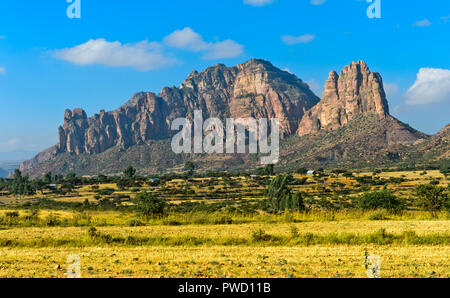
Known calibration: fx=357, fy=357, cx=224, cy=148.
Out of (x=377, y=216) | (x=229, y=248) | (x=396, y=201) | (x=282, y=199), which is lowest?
(x=282, y=199)

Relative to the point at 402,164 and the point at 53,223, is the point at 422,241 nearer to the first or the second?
the point at 53,223

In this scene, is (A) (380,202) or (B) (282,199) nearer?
(A) (380,202)

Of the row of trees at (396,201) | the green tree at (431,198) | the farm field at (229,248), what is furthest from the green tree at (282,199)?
the farm field at (229,248)

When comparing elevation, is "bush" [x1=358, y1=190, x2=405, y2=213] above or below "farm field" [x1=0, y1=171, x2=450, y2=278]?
below

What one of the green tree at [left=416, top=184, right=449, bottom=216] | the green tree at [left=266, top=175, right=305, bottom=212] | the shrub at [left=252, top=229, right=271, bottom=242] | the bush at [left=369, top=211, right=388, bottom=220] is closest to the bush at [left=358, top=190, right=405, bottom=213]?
the green tree at [left=416, top=184, right=449, bottom=216]

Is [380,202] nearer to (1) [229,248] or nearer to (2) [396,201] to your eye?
(2) [396,201]

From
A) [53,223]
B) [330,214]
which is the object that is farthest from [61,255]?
[330,214]

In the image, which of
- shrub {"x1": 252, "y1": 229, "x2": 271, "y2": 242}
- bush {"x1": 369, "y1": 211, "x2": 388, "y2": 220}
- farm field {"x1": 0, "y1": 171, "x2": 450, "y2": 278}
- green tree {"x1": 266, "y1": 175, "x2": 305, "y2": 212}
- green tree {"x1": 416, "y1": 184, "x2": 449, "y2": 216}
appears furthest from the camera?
green tree {"x1": 266, "y1": 175, "x2": 305, "y2": 212}

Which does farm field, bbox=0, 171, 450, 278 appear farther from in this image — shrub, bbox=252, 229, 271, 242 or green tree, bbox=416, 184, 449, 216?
green tree, bbox=416, 184, 449, 216

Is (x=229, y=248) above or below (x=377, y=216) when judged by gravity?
above

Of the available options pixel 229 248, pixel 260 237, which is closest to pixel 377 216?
pixel 260 237

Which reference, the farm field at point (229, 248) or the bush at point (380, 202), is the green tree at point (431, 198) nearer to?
the bush at point (380, 202)

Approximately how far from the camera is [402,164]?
5108 inches
